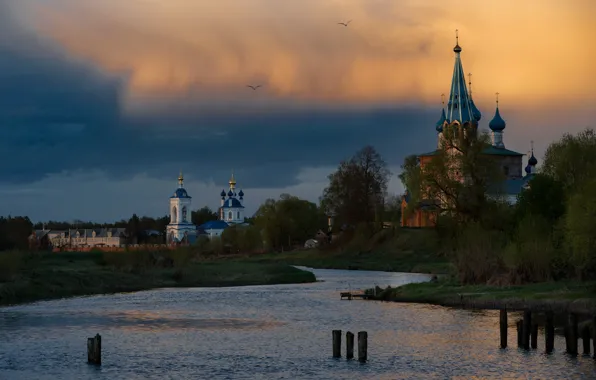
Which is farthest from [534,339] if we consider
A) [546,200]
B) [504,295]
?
[546,200]

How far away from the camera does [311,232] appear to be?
16512cm

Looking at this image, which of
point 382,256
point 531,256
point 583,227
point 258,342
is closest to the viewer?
point 258,342

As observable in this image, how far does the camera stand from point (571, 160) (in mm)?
74500


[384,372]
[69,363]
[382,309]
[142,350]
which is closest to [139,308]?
[382,309]

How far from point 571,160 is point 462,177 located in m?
7.98

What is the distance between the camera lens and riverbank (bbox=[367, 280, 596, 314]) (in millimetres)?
49656

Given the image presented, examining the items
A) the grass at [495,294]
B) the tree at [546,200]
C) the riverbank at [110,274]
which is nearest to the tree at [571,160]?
the tree at [546,200]

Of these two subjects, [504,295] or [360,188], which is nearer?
[504,295]

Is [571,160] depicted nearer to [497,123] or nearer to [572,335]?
[572,335]

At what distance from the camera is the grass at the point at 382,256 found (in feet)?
374

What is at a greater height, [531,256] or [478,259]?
[531,256]

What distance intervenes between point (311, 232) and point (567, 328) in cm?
12783

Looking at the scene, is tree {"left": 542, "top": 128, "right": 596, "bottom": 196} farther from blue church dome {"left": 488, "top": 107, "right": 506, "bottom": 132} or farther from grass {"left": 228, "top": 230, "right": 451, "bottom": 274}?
blue church dome {"left": 488, "top": 107, "right": 506, "bottom": 132}

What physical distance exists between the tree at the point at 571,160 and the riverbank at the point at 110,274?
2581 centimetres
